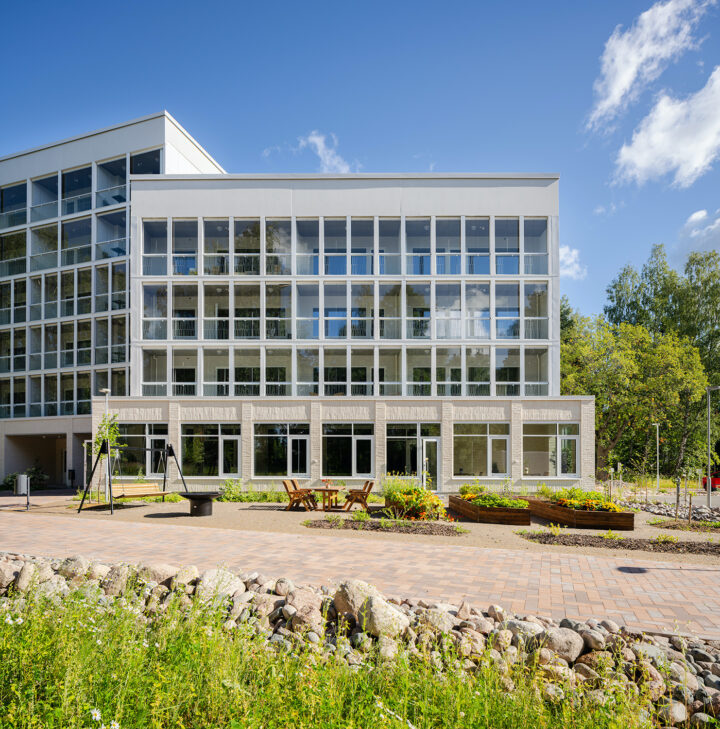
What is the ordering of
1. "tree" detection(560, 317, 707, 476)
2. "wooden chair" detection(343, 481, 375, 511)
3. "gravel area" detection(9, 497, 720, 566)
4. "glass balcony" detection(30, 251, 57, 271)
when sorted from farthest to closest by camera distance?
"tree" detection(560, 317, 707, 476), "glass balcony" detection(30, 251, 57, 271), "wooden chair" detection(343, 481, 375, 511), "gravel area" detection(9, 497, 720, 566)

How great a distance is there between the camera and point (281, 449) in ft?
85.1

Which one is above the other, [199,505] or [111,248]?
[111,248]

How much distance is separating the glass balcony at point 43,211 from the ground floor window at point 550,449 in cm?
2945

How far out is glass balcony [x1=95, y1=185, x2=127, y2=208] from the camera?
31281 mm

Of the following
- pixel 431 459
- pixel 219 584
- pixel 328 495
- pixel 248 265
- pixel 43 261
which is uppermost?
pixel 43 261

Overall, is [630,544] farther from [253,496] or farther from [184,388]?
[184,388]

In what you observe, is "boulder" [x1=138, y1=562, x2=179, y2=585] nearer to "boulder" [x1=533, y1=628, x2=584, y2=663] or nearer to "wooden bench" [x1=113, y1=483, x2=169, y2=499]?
"boulder" [x1=533, y1=628, x2=584, y2=663]

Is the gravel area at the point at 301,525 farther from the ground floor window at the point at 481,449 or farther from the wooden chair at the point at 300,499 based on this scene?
the ground floor window at the point at 481,449

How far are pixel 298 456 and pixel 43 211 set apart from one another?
22.3m

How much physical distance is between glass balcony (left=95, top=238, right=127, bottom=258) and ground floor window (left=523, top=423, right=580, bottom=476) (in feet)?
77.8

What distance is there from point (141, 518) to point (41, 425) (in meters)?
19.0

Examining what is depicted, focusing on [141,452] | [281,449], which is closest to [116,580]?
[281,449]

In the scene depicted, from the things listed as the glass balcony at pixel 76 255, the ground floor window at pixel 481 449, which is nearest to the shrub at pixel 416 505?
the ground floor window at pixel 481 449

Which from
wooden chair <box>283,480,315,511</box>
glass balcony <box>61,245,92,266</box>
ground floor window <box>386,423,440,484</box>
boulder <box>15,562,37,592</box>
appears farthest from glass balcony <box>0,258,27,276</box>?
boulder <box>15,562,37,592</box>
